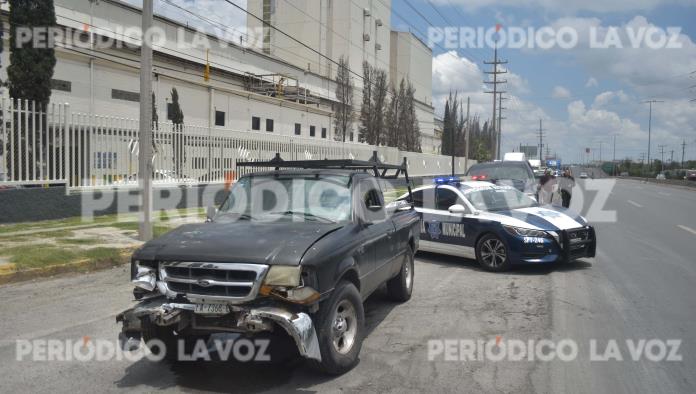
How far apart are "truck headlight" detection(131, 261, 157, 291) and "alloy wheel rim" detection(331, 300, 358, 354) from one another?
1.50 m

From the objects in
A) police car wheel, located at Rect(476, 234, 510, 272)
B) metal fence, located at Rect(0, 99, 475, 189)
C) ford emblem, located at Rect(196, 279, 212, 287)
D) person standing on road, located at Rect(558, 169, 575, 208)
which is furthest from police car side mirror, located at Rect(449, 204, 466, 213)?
person standing on road, located at Rect(558, 169, 575, 208)

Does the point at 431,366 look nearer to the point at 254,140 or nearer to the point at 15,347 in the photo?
the point at 15,347

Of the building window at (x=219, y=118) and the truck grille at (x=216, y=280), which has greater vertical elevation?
the building window at (x=219, y=118)

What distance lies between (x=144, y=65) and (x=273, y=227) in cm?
775

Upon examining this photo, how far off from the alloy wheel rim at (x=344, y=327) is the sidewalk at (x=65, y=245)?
19.4 feet

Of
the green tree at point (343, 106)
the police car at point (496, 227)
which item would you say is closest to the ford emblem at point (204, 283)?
the police car at point (496, 227)

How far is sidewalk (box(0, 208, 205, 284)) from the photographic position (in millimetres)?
8641

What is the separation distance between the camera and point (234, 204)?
5973 mm

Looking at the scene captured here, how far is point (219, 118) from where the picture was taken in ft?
119

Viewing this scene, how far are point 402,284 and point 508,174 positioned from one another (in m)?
10.6

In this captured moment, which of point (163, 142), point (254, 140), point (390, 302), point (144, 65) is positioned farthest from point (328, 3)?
point (390, 302)

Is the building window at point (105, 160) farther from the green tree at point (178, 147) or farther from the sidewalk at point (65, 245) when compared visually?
the green tree at point (178, 147)

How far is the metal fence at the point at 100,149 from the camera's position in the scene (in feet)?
41.2

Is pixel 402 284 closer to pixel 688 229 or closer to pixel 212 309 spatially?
pixel 212 309
